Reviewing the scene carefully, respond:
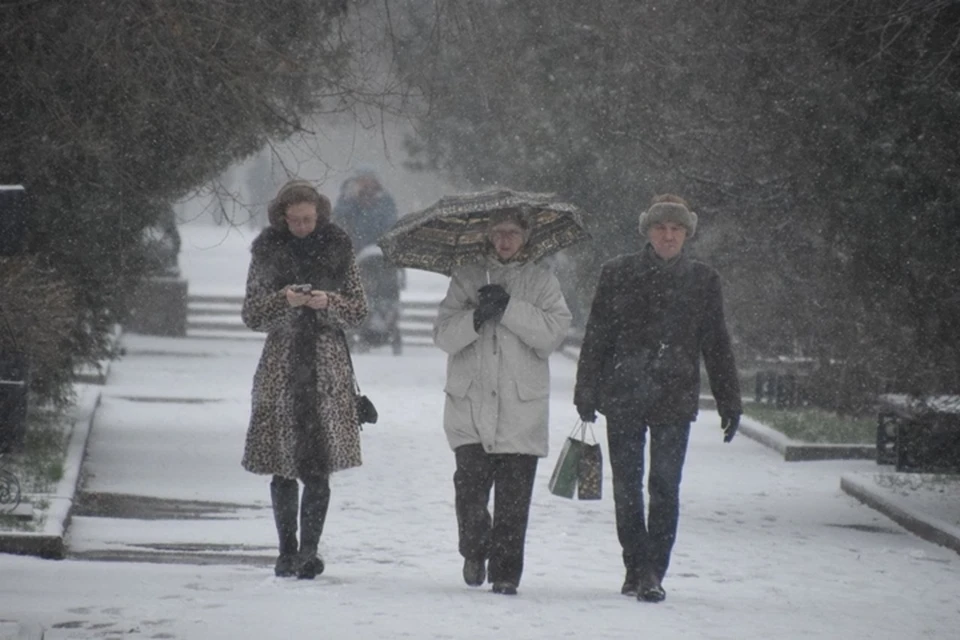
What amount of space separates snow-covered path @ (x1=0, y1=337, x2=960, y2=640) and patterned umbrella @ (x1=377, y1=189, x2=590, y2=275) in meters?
1.64

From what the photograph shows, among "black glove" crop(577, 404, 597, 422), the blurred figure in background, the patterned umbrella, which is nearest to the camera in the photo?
"black glove" crop(577, 404, 597, 422)

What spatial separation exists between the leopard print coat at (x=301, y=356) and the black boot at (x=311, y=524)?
0.10 meters

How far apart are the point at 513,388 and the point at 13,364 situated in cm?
246

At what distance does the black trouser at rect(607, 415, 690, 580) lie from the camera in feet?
31.9

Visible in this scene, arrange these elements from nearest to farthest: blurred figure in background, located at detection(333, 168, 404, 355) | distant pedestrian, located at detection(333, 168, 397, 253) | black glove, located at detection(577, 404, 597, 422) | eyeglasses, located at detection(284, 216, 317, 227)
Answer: black glove, located at detection(577, 404, 597, 422)
eyeglasses, located at detection(284, 216, 317, 227)
blurred figure in background, located at detection(333, 168, 404, 355)
distant pedestrian, located at detection(333, 168, 397, 253)

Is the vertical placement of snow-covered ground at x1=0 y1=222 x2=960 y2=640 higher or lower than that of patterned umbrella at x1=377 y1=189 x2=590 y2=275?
lower

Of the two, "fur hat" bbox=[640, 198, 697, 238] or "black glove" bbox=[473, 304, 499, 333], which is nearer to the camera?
"black glove" bbox=[473, 304, 499, 333]

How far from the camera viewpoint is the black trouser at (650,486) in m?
9.73

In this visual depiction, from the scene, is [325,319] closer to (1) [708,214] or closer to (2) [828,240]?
(2) [828,240]

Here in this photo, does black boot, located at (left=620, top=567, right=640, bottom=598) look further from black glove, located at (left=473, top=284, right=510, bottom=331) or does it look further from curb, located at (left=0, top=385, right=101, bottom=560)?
curb, located at (left=0, top=385, right=101, bottom=560)

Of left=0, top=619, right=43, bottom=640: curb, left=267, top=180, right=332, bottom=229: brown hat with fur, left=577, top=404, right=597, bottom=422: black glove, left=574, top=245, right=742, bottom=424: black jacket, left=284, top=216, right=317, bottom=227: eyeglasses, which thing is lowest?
left=0, top=619, right=43, bottom=640: curb

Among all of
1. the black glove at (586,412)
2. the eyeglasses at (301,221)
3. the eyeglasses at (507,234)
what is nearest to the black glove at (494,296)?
the eyeglasses at (507,234)

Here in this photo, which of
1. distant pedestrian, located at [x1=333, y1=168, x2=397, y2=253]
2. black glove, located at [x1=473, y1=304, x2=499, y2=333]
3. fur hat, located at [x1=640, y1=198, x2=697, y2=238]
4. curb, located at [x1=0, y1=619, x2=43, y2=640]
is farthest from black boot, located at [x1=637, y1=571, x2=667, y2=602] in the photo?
distant pedestrian, located at [x1=333, y1=168, x2=397, y2=253]

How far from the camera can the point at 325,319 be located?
10.1m
